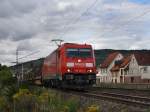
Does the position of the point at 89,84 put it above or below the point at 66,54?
below

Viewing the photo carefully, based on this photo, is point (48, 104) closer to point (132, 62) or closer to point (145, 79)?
point (145, 79)

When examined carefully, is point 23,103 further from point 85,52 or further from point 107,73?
point 107,73

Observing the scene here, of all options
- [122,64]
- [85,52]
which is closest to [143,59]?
[122,64]

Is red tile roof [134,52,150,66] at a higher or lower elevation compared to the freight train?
higher

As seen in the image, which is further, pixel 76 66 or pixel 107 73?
pixel 107 73

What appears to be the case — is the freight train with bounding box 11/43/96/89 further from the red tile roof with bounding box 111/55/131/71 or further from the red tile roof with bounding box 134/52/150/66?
the red tile roof with bounding box 111/55/131/71

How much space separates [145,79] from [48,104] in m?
89.1

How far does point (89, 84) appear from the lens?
107ft

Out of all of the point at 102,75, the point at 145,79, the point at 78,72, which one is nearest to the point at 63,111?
the point at 78,72

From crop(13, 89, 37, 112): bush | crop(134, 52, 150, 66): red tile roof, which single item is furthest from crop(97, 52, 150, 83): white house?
crop(13, 89, 37, 112): bush

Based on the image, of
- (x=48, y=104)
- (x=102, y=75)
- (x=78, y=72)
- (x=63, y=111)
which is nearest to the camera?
(x=63, y=111)

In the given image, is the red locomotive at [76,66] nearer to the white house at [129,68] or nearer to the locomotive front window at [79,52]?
the locomotive front window at [79,52]

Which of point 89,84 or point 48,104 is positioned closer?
point 48,104

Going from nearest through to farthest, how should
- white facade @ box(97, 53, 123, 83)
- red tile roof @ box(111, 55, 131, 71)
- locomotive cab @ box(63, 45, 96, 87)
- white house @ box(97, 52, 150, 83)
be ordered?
locomotive cab @ box(63, 45, 96, 87)
white house @ box(97, 52, 150, 83)
red tile roof @ box(111, 55, 131, 71)
white facade @ box(97, 53, 123, 83)
